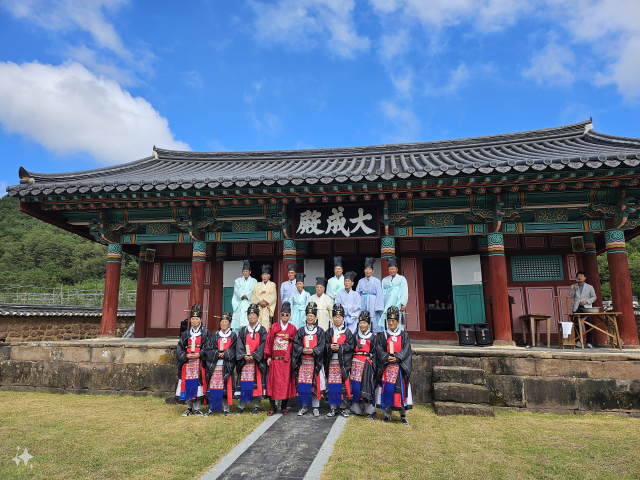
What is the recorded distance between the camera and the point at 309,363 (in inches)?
232

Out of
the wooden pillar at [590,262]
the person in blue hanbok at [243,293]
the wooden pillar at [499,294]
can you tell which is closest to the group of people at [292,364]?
the person in blue hanbok at [243,293]

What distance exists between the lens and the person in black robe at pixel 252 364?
5891mm

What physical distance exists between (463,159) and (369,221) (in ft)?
11.4

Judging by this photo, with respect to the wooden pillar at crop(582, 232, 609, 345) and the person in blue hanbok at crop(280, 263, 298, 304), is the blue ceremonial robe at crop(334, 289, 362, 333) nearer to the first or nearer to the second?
the person in blue hanbok at crop(280, 263, 298, 304)

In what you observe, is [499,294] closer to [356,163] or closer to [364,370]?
[364,370]

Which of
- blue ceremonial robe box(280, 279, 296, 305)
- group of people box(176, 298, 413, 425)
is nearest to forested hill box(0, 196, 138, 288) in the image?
blue ceremonial robe box(280, 279, 296, 305)

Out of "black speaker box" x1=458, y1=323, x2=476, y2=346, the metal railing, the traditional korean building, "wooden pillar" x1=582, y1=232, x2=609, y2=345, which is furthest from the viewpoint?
the metal railing

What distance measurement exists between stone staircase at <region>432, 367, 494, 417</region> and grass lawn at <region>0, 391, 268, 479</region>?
2587 mm

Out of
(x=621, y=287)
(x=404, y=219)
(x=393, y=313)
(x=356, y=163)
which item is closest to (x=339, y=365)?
(x=393, y=313)

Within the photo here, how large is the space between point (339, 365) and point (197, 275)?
4888mm

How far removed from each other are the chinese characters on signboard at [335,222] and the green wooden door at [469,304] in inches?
123

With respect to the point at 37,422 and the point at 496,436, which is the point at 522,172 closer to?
the point at 496,436

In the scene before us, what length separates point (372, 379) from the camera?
18.3ft

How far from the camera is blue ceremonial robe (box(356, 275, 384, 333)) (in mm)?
7117
